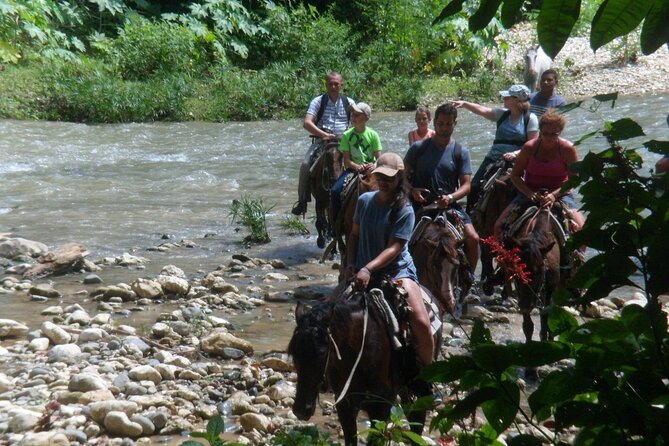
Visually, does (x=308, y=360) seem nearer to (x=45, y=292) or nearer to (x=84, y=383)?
(x=84, y=383)

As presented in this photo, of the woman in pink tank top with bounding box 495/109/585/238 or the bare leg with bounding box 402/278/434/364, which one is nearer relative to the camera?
the bare leg with bounding box 402/278/434/364

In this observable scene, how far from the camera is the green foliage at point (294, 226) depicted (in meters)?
14.4

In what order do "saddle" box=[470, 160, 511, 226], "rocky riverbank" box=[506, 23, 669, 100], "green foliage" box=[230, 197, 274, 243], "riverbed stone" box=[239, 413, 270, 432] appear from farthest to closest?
"rocky riverbank" box=[506, 23, 669, 100], "green foliage" box=[230, 197, 274, 243], "saddle" box=[470, 160, 511, 226], "riverbed stone" box=[239, 413, 270, 432]

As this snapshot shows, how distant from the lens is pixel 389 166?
6.36 m

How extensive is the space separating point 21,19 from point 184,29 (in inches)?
199

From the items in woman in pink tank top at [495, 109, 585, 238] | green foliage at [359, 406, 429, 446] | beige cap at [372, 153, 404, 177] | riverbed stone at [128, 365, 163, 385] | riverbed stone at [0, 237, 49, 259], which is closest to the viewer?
green foliage at [359, 406, 429, 446]

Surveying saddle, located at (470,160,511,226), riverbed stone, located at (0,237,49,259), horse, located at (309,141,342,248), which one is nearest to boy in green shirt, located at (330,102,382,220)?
horse, located at (309,141,342,248)

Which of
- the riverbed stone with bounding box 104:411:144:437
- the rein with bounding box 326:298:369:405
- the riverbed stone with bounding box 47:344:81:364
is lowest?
the riverbed stone with bounding box 47:344:81:364

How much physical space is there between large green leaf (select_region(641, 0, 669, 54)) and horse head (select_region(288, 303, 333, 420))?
3476 millimetres

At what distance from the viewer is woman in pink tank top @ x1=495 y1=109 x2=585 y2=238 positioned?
8.68 meters

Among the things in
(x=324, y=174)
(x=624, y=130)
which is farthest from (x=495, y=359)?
(x=324, y=174)

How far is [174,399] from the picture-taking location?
6953mm

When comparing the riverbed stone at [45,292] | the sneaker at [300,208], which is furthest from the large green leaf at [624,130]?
the sneaker at [300,208]

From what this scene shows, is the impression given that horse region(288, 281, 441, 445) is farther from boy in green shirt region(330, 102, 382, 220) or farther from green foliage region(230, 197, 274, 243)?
green foliage region(230, 197, 274, 243)
